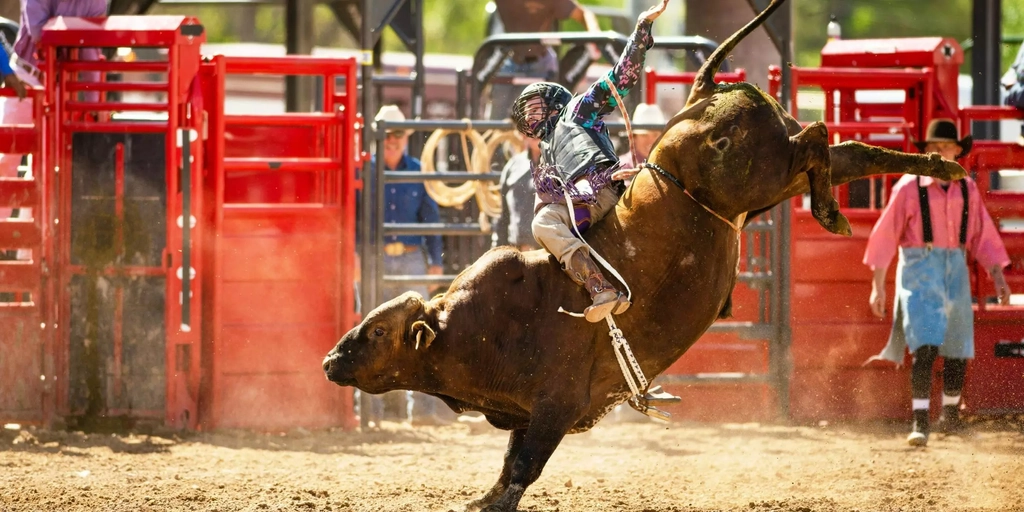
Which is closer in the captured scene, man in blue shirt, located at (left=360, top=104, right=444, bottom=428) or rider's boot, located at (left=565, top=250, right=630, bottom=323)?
rider's boot, located at (left=565, top=250, right=630, bottom=323)

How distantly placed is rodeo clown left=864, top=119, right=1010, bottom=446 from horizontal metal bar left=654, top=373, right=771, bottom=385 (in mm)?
978

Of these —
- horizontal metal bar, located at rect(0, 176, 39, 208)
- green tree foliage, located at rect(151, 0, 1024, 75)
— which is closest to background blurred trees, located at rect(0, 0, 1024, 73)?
green tree foliage, located at rect(151, 0, 1024, 75)

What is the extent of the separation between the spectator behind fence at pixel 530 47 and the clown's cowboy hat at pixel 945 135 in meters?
3.35

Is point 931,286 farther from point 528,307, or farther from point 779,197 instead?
point 528,307

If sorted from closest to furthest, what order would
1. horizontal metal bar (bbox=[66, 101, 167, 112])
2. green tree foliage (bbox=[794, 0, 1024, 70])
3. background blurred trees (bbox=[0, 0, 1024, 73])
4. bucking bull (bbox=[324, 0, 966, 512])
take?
1. bucking bull (bbox=[324, 0, 966, 512])
2. horizontal metal bar (bbox=[66, 101, 167, 112])
3. background blurred trees (bbox=[0, 0, 1024, 73])
4. green tree foliage (bbox=[794, 0, 1024, 70])

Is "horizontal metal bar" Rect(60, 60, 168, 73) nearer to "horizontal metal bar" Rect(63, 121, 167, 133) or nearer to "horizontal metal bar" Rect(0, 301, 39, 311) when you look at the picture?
"horizontal metal bar" Rect(63, 121, 167, 133)

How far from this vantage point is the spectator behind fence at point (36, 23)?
28.3ft

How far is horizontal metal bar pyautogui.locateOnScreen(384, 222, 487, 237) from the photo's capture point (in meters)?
8.83

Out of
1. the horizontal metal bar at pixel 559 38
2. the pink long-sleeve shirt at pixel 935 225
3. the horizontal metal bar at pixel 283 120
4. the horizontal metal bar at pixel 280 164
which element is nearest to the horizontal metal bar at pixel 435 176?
the horizontal metal bar at pixel 280 164

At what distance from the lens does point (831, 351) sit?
9078 millimetres

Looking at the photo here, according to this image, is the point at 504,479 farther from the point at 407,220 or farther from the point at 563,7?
the point at 563,7

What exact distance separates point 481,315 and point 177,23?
12.6 feet

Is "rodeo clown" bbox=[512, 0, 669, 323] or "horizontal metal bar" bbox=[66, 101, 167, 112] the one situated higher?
"horizontal metal bar" bbox=[66, 101, 167, 112]

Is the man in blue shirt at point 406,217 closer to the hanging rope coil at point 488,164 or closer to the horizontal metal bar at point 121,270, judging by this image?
the hanging rope coil at point 488,164
